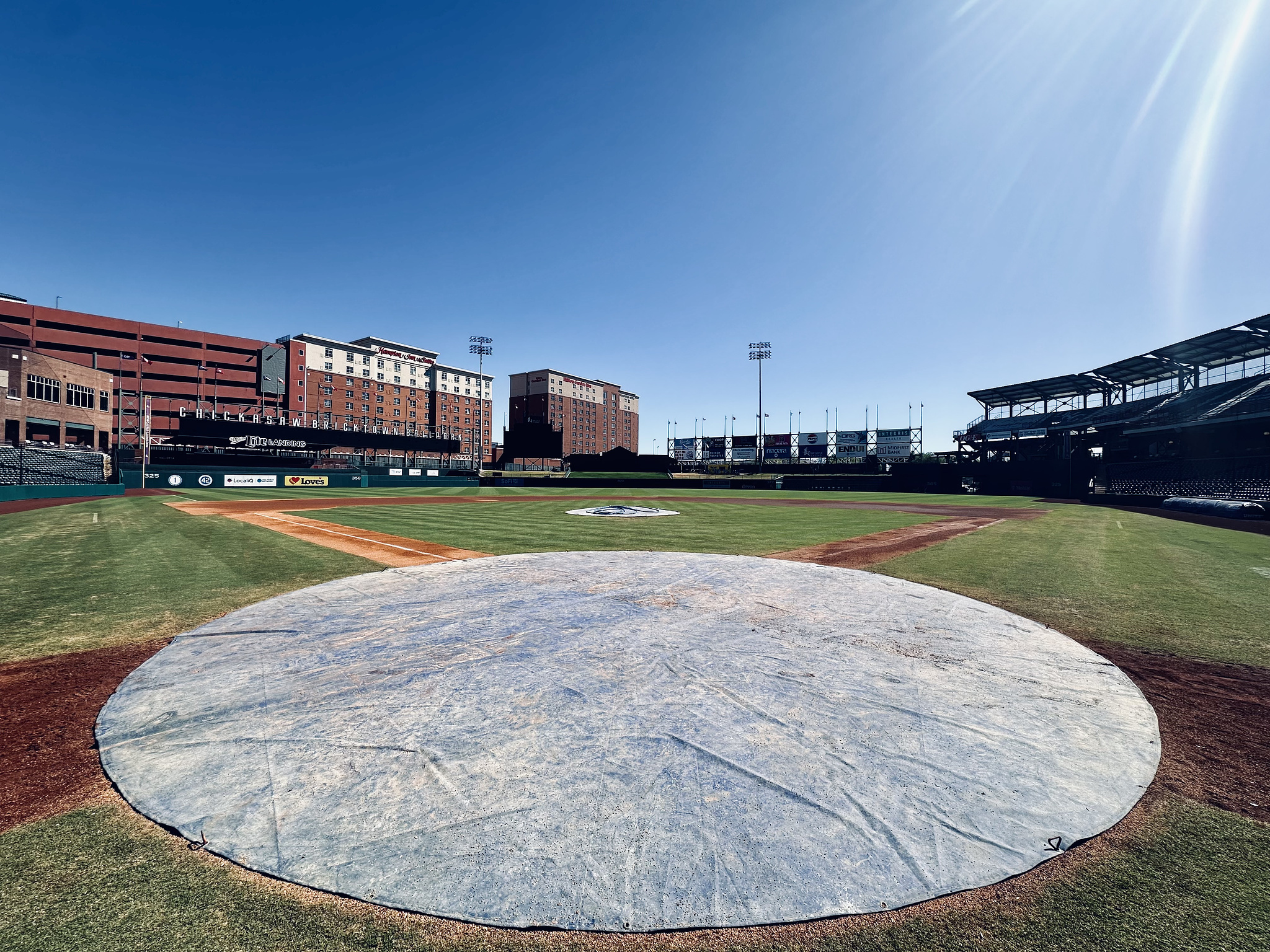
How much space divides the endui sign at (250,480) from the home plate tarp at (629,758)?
43.4 m

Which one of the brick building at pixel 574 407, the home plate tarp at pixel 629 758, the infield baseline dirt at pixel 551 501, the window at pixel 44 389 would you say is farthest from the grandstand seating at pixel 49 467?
the brick building at pixel 574 407

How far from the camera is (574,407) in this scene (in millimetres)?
136500

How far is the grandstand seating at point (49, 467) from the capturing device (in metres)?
31.2

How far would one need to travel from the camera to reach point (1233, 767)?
356 centimetres

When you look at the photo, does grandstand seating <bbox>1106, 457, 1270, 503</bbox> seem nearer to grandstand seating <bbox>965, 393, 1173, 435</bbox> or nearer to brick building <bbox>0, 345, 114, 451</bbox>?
grandstand seating <bbox>965, 393, 1173, 435</bbox>

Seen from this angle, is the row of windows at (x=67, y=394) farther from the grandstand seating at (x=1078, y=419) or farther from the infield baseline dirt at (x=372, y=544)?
the grandstand seating at (x=1078, y=419)

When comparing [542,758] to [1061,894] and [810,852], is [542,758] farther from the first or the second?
[1061,894]

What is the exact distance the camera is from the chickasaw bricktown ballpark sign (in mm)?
49438

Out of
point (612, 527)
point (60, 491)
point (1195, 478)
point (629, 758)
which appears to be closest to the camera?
point (629, 758)

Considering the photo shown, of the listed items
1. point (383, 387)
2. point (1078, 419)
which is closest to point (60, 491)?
point (383, 387)

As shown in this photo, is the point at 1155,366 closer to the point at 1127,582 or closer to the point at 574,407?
the point at 1127,582

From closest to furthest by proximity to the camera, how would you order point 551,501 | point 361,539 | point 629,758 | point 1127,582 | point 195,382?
1. point 629,758
2. point 1127,582
3. point 361,539
4. point 551,501
5. point 195,382

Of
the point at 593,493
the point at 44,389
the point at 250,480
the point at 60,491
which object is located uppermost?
the point at 44,389

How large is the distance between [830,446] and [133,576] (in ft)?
324
